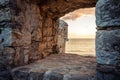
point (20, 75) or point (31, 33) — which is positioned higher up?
point (31, 33)

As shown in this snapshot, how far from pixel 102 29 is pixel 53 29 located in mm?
1754

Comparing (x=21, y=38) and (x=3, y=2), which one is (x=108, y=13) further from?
(x=3, y=2)

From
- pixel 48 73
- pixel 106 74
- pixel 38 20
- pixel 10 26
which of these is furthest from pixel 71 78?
pixel 38 20

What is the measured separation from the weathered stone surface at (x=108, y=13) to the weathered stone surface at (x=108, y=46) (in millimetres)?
71

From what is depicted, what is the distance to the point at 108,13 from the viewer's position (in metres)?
1.29

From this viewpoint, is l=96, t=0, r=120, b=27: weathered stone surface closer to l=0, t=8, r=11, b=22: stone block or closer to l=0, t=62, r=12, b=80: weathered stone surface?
l=0, t=8, r=11, b=22: stone block

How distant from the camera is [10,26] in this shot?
77.0 inches

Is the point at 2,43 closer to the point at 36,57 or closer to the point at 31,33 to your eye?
the point at 31,33

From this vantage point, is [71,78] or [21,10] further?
[21,10]

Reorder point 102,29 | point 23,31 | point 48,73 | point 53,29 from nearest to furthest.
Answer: point 102,29 < point 48,73 < point 23,31 < point 53,29

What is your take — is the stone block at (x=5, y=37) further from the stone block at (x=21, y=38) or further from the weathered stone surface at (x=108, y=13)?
the weathered stone surface at (x=108, y=13)

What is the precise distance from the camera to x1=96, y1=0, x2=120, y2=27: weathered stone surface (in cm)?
125

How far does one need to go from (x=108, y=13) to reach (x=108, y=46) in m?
0.27

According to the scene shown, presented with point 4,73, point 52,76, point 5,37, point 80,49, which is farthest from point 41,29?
point 80,49
